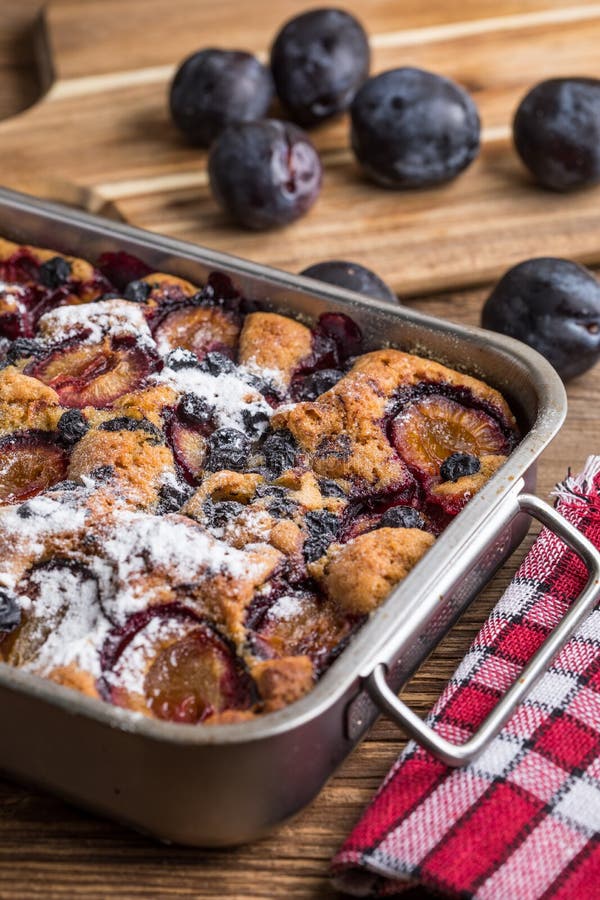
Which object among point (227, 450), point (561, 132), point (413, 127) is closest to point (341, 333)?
point (227, 450)

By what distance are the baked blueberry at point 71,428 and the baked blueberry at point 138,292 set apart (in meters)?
0.33

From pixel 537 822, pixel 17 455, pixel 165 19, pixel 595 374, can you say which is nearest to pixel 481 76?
pixel 165 19

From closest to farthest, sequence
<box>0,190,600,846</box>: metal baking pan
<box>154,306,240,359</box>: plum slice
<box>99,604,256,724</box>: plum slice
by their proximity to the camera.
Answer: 1. <box>0,190,600,846</box>: metal baking pan
2. <box>99,604,256,724</box>: plum slice
3. <box>154,306,240,359</box>: plum slice

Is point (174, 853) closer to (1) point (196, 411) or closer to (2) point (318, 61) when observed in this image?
(1) point (196, 411)

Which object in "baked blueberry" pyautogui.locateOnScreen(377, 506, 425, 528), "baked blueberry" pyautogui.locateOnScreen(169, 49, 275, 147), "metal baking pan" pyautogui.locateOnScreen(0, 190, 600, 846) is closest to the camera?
"metal baking pan" pyautogui.locateOnScreen(0, 190, 600, 846)

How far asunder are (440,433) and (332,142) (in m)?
1.36

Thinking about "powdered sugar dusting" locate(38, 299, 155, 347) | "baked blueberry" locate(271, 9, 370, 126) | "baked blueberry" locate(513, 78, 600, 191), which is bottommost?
"powdered sugar dusting" locate(38, 299, 155, 347)

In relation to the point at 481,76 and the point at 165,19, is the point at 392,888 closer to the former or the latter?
the point at 481,76

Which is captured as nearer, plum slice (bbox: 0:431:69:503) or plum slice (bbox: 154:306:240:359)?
plum slice (bbox: 0:431:69:503)

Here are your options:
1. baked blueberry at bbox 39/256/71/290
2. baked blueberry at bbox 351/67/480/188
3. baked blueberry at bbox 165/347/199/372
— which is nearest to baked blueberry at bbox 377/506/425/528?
baked blueberry at bbox 165/347/199/372

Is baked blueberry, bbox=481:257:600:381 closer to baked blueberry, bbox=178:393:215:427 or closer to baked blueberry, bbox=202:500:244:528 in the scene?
baked blueberry, bbox=178:393:215:427

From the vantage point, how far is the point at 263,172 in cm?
251

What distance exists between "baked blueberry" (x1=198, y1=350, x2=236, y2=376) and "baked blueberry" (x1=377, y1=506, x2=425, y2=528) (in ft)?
1.36

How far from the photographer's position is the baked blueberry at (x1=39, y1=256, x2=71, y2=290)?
2.12m
